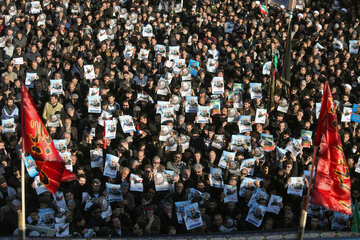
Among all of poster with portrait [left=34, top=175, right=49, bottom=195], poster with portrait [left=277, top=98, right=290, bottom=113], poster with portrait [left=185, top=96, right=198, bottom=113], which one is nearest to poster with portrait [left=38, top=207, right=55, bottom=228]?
poster with portrait [left=34, top=175, right=49, bottom=195]

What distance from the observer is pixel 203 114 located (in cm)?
1049

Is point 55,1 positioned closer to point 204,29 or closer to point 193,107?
point 204,29

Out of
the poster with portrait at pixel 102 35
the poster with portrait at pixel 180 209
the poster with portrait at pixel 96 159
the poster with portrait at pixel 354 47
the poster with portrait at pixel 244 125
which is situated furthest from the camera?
the poster with portrait at pixel 354 47

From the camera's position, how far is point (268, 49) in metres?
14.0

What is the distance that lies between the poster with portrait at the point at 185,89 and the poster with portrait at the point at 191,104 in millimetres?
510

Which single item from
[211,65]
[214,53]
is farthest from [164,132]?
[214,53]

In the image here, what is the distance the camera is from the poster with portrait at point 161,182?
846 cm

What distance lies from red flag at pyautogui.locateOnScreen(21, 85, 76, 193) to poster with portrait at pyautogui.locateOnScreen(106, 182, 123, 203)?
5.24 ft

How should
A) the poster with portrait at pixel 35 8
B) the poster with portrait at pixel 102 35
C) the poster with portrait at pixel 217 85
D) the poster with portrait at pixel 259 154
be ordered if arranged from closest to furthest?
the poster with portrait at pixel 259 154
the poster with portrait at pixel 217 85
the poster with portrait at pixel 102 35
the poster with portrait at pixel 35 8

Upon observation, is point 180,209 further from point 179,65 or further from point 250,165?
point 179,65

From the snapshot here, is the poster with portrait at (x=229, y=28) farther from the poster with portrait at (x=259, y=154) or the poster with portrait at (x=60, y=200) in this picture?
the poster with portrait at (x=60, y=200)

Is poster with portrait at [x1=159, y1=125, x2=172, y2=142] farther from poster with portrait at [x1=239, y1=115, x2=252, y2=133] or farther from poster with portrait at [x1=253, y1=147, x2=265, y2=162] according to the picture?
poster with portrait at [x1=253, y1=147, x2=265, y2=162]

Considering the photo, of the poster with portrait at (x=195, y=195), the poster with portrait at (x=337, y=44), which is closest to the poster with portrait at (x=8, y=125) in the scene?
the poster with portrait at (x=195, y=195)

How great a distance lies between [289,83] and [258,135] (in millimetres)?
2663
